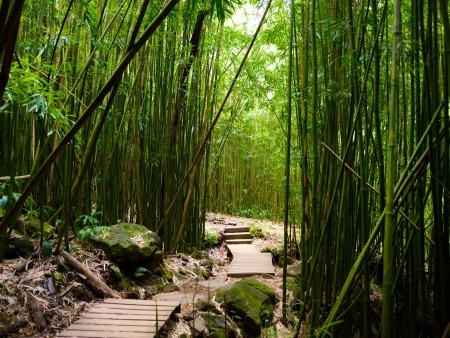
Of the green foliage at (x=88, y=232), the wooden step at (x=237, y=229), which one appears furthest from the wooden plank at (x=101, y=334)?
the wooden step at (x=237, y=229)

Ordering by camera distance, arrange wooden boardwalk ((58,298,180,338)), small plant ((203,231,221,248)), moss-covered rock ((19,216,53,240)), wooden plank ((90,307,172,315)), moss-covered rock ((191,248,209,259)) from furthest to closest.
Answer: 1. small plant ((203,231,221,248))
2. moss-covered rock ((191,248,209,259))
3. moss-covered rock ((19,216,53,240))
4. wooden plank ((90,307,172,315))
5. wooden boardwalk ((58,298,180,338))

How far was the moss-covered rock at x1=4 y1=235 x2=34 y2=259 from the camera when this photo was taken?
2.24 meters

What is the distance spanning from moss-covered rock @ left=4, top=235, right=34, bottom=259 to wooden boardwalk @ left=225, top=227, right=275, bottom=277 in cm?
191

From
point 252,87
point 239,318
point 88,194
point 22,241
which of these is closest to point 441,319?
point 239,318

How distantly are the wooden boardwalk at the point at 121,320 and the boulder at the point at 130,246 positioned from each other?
0.55 metres

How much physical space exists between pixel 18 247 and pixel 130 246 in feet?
2.66

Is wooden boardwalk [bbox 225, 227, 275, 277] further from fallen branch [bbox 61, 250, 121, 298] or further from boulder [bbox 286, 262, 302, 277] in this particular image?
fallen branch [bbox 61, 250, 121, 298]

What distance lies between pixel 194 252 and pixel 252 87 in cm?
202

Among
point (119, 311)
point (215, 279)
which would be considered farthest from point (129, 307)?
point (215, 279)

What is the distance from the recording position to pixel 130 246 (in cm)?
287

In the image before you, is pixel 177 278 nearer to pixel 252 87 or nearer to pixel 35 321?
pixel 35 321

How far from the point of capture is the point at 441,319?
1470 mm

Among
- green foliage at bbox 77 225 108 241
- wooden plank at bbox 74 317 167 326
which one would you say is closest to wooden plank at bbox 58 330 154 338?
wooden plank at bbox 74 317 167 326

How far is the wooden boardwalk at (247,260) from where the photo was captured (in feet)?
12.1
